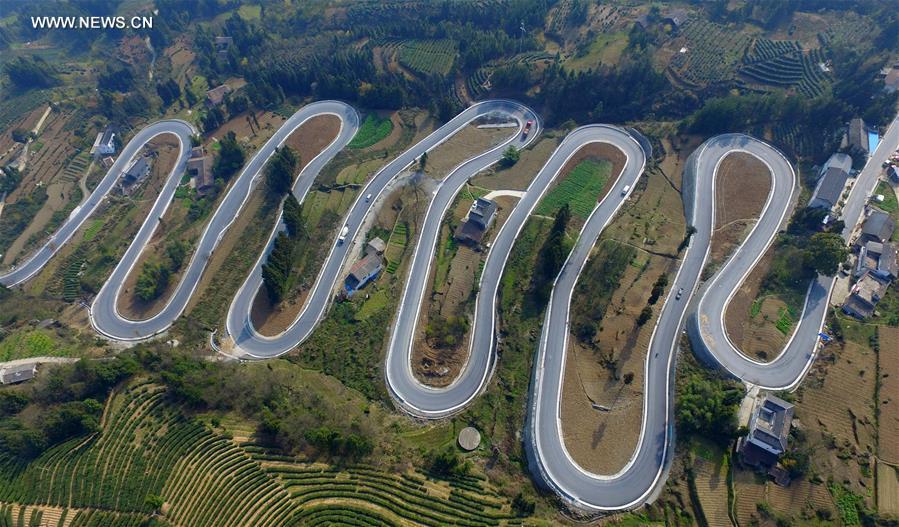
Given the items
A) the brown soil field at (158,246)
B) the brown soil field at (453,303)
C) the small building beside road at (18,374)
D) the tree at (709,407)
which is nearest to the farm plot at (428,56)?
the brown soil field at (453,303)

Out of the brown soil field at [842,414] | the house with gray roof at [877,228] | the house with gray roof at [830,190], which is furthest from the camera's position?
the house with gray roof at [830,190]

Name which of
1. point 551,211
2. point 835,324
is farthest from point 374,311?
point 835,324

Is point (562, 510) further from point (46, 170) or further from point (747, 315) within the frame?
point (46, 170)

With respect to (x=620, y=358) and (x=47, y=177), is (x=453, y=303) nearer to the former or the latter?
(x=620, y=358)

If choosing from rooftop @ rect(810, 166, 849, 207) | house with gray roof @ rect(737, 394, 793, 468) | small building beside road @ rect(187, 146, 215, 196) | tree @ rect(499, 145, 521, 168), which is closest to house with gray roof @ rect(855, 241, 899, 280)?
rooftop @ rect(810, 166, 849, 207)

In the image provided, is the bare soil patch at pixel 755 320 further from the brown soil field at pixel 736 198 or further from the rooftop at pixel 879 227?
the rooftop at pixel 879 227

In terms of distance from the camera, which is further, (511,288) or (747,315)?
(511,288)

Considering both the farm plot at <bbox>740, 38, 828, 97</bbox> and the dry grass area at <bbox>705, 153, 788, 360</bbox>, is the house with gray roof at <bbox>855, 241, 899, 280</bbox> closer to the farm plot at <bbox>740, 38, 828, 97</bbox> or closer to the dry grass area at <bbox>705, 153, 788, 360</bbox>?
the dry grass area at <bbox>705, 153, 788, 360</bbox>
